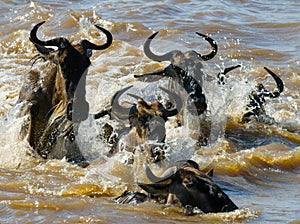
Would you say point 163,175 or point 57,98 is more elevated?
point 57,98

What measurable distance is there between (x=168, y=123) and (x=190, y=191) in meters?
3.91

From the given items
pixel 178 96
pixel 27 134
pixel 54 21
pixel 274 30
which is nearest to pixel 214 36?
pixel 274 30

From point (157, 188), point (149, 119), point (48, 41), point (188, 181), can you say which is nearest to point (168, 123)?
point (48, 41)

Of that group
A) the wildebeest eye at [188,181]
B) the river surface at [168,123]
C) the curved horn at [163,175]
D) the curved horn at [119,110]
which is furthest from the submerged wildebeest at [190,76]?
the wildebeest eye at [188,181]

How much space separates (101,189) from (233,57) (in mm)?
9048

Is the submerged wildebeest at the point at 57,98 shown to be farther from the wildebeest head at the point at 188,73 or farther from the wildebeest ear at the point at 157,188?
the wildebeest ear at the point at 157,188

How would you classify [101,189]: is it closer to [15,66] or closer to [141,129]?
[141,129]

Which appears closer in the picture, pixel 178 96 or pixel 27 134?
pixel 27 134

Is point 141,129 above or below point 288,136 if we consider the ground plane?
above

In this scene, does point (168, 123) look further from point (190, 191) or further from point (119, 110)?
point (190, 191)

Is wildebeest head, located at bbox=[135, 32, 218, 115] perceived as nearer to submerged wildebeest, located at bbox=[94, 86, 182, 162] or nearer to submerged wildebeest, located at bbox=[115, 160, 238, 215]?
submerged wildebeest, located at bbox=[94, 86, 182, 162]

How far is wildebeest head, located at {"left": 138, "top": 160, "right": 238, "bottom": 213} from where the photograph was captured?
7.30 m

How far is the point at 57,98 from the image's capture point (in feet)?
33.6

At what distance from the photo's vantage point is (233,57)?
56.3ft
